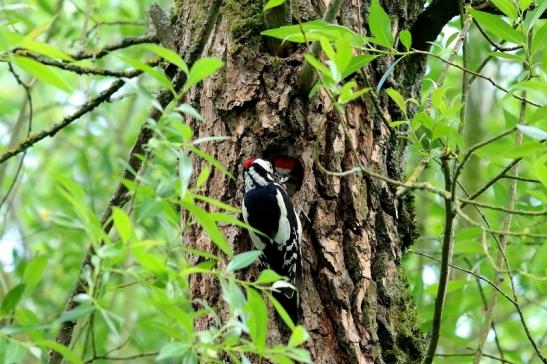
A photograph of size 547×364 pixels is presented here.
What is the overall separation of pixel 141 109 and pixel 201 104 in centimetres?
474

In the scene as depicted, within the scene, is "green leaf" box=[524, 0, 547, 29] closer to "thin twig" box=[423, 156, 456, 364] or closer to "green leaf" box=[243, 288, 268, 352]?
"thin twig" box=[423, 156, 456, 364]

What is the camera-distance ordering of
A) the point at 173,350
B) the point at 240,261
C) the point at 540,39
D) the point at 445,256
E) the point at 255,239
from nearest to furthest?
1. the point at 173,350
2. the point at 240,261
3. the point at 445,256
4. the point at 540,39
5. the point at 255,239

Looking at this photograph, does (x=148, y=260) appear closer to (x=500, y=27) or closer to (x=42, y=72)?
(x=42, y=72)

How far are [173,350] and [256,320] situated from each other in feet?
0.63

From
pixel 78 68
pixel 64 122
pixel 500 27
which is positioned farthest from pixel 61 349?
pixel 78 68

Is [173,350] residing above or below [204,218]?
below

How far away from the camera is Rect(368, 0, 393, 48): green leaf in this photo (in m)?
2.29

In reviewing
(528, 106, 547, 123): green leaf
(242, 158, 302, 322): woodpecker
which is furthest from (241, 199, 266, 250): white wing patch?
(528, 106, 547, 123): green leaf

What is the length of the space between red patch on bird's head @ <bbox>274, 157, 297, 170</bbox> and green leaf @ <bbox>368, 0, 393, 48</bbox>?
2.36 ft

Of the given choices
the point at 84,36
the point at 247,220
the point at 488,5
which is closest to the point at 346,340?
the point at 247,220

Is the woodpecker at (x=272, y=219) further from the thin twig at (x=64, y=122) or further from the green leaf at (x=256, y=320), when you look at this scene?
the green leaf at (x=256, y=320)

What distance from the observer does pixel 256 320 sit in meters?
1.67

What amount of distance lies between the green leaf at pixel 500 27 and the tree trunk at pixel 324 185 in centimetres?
62

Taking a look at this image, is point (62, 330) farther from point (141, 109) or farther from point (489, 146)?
point (141, 109)
